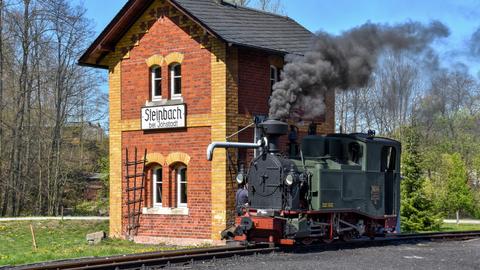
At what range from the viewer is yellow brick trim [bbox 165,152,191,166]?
59.1 feet

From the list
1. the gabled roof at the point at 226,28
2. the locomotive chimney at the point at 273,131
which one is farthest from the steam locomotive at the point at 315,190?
the gabled roof at the point at 226,28

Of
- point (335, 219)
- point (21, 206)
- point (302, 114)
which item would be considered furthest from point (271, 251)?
point (21, 206)

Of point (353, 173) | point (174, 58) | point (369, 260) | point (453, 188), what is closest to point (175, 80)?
point (174, 58)

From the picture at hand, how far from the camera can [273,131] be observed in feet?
45.3

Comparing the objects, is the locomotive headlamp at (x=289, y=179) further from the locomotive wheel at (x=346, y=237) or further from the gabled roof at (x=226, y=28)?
the gabled roof at (x=226, y=28)

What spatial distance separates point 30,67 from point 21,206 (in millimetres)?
7931

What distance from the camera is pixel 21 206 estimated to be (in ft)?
124

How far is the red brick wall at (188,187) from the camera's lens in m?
17.7

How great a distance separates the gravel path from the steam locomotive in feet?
2.37

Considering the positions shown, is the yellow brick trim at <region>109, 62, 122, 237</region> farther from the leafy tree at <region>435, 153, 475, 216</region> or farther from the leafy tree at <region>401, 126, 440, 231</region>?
the leafy tree at <region>435, 153, 475, 216</region>

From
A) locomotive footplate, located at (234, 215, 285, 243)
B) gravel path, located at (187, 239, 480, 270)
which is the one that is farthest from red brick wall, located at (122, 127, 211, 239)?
gravel path, located at (187, 239, 480, 270)

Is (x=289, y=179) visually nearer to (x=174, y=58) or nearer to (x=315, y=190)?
(x=315, y=190)

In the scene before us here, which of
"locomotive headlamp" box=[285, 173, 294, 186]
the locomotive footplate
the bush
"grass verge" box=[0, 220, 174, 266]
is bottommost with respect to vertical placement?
the bush

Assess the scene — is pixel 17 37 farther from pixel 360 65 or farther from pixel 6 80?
pixel 360 65
